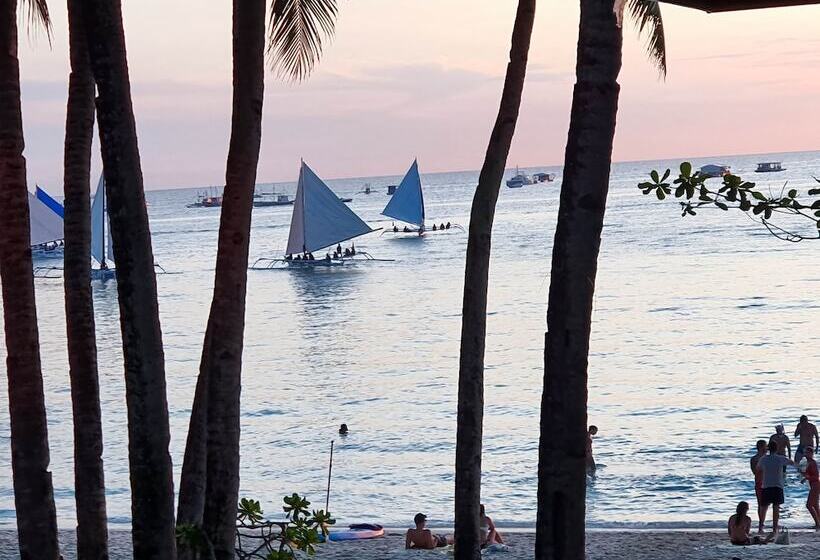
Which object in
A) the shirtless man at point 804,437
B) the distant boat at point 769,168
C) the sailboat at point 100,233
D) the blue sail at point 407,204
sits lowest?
the shirtless man at point 804,437

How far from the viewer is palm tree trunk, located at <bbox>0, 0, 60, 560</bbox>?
8.35 metres

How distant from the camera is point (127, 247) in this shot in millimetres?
6352

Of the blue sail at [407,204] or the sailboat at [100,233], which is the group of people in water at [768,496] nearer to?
the sailboat at [100,233]

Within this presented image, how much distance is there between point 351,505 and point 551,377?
672 inches

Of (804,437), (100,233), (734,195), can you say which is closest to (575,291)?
(734,195)

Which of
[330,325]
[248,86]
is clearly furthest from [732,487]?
[330,325]

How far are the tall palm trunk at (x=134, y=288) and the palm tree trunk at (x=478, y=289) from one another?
4.40 meters

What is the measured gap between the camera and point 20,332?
842 cm

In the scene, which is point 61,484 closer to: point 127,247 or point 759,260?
point 127,247

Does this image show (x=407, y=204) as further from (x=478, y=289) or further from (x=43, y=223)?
(x=478, y=289)

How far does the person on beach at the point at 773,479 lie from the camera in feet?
52.3

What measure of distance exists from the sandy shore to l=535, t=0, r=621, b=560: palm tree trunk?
975cm

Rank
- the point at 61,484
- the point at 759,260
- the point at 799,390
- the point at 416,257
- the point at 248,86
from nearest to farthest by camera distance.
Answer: the point at 248,86 < the point at 61,484 < the point at 799,390 < the point at 759,260 < the point at 416,257

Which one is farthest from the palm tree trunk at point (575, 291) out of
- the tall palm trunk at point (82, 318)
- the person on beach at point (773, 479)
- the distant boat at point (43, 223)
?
the distant boat at point (43, 223)
